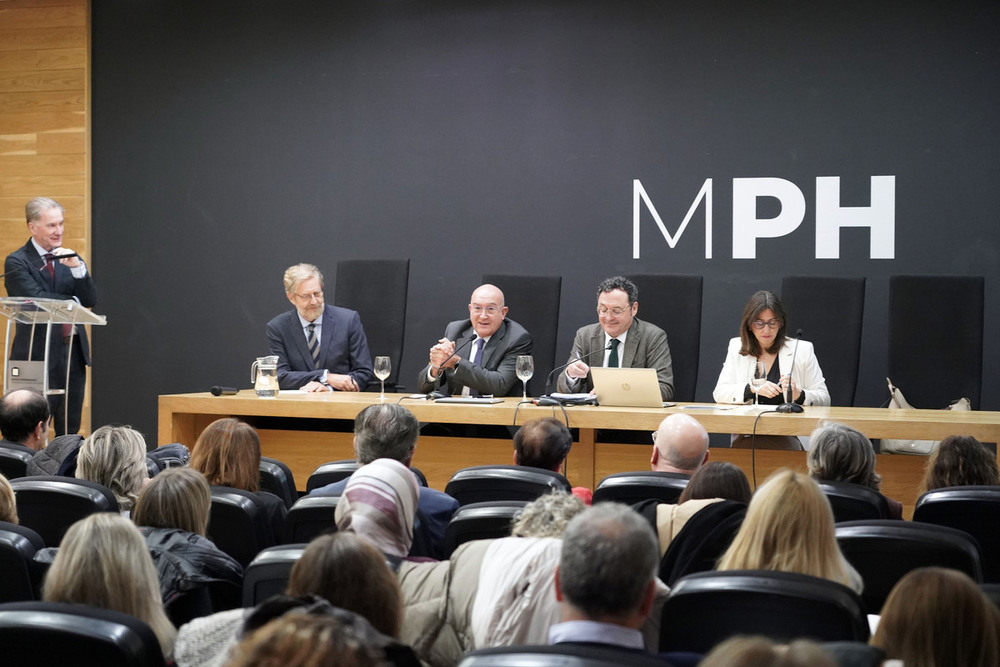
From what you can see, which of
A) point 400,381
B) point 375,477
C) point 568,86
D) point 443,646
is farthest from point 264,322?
point 443,646

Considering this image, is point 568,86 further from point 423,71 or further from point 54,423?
point 54,423

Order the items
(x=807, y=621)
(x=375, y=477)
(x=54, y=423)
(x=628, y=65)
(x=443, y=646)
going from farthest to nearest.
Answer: (x=628, y=65), (x=54, y=423), (x=375, y=477), (x=443, y=646), (x=807, y=621)

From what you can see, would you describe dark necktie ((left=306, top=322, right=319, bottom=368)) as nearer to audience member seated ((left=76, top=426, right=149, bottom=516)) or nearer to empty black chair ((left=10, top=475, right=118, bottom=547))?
audience member seated ((left=76, top=426, right=149, bottom=516))

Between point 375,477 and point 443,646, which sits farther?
point 375,477

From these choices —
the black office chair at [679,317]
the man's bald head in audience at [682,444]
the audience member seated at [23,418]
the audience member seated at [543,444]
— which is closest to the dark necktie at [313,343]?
the black office chair at [679,317]

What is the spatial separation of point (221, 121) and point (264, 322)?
1.43m

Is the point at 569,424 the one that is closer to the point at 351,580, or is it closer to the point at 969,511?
the point at 969,511

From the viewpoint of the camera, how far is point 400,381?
691cm

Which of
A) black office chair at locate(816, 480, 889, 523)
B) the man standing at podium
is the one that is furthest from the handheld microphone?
the man standing at podium

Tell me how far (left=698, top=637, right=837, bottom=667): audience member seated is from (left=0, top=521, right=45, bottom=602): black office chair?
1771mm

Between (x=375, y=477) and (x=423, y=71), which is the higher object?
(x=423, y=71)

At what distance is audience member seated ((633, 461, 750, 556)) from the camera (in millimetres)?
2561

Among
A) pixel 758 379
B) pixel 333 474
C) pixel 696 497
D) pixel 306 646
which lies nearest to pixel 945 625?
pixel 306 646

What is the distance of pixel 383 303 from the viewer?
6.32m
